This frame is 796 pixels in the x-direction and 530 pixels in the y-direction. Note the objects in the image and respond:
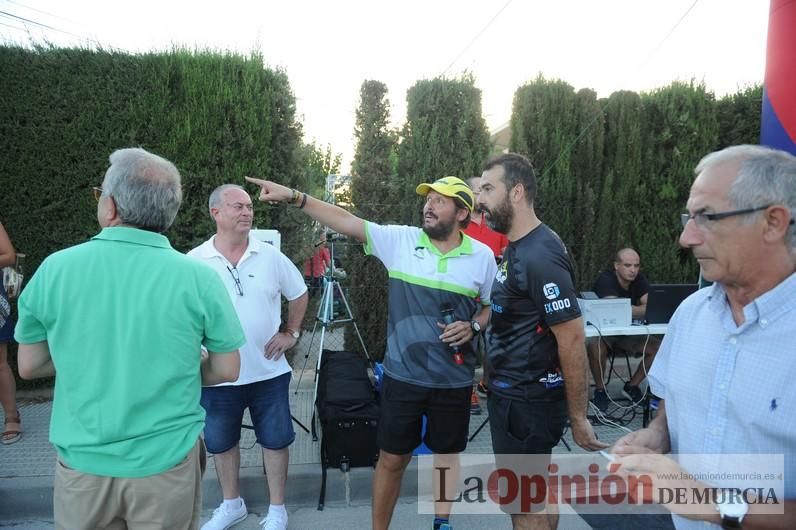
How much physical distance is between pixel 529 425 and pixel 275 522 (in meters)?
1.85

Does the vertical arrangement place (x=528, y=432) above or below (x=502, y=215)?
below

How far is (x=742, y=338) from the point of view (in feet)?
4.52

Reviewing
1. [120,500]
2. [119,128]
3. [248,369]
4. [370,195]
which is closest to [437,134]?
[370,195]

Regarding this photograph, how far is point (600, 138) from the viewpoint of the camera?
629 centimetres

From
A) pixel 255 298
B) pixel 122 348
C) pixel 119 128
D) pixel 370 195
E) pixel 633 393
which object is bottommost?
pixel 633 393

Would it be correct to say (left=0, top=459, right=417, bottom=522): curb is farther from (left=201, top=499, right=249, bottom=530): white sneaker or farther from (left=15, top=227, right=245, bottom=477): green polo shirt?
(left=15, top=227, right=245, bottom=477): green polo shirt

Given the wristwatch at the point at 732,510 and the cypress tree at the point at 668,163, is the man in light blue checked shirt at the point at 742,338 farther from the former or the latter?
the cypress tree at the point at 668,163

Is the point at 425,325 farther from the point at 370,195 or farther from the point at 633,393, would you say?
the point at 633,393

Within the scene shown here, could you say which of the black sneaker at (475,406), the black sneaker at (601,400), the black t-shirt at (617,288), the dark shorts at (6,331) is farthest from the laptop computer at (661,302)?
the dark shorts at (6,331)

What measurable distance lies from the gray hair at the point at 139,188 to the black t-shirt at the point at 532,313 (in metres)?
1.63

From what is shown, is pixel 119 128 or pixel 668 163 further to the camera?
pixel 668 163

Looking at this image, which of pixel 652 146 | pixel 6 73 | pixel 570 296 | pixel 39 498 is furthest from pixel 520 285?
pixel 6 73

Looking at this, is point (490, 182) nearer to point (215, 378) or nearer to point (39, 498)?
point (215, 378)

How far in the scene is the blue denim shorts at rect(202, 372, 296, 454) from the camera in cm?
→ 314
